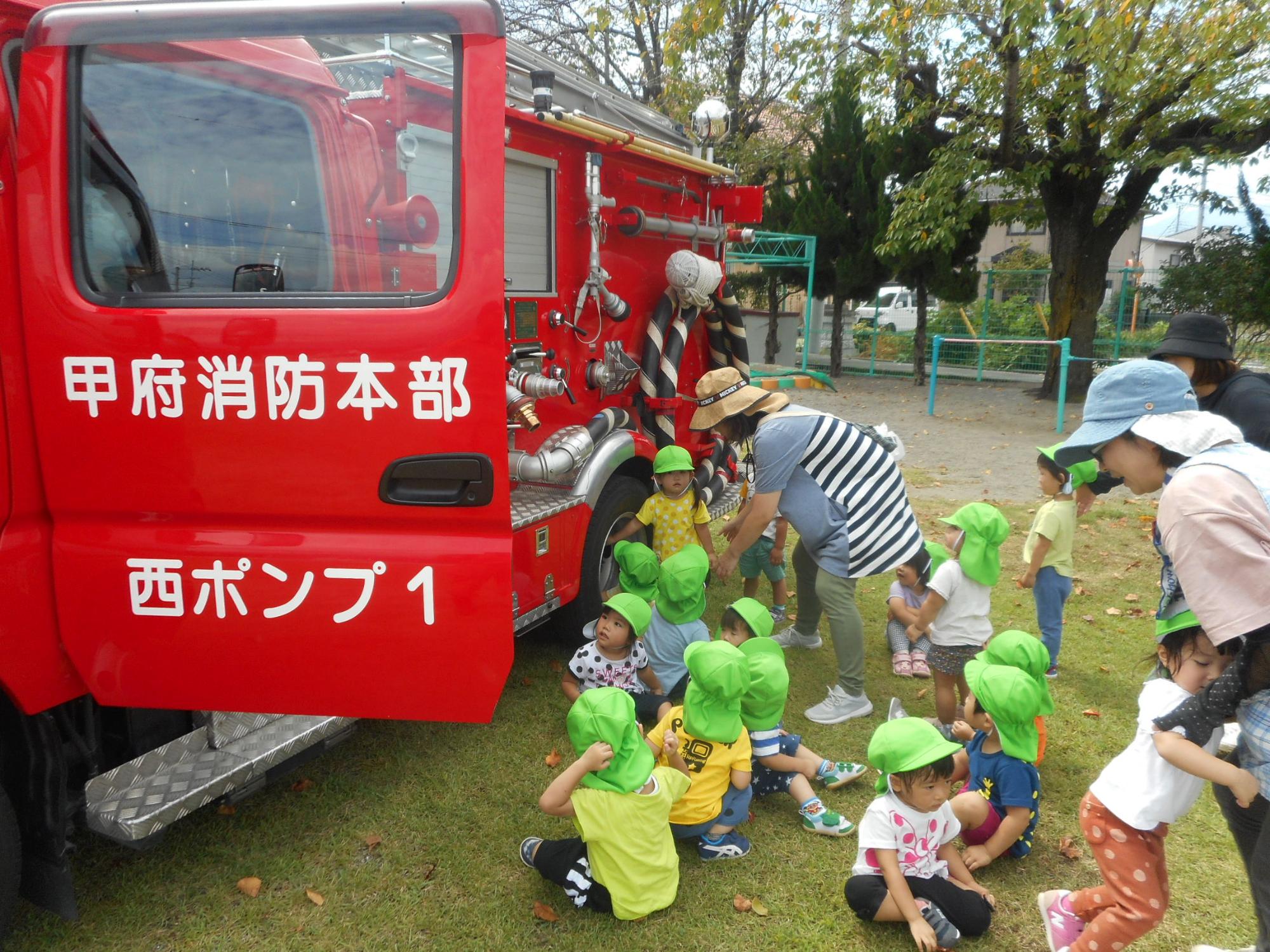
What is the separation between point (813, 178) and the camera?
56.9ft

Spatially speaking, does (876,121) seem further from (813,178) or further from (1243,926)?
(1243,926)

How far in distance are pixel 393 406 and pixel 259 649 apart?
29.4 inches

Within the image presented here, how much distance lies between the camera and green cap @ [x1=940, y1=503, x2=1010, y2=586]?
3.88 m

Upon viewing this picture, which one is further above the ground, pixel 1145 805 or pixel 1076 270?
pixel 1076 270

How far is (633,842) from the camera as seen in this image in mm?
2742

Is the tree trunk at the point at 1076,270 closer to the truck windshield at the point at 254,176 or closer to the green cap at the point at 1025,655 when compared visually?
the green cap at the point at 1025,655

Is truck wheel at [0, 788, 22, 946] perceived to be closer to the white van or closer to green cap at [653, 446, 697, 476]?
green cap at [653, 446, 697, 476]

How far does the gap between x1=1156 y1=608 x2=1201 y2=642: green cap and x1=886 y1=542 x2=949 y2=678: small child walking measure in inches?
74.4

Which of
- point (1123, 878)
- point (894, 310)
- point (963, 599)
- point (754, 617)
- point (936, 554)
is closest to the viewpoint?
point (1123, 878)


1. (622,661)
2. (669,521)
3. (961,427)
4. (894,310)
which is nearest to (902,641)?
(669,521)

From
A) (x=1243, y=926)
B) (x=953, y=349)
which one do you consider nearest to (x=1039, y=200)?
(x=953, y=349)

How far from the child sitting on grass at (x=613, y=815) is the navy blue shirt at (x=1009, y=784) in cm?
108

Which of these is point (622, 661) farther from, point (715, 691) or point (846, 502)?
point (846, 502)

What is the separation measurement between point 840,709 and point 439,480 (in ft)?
8.70
